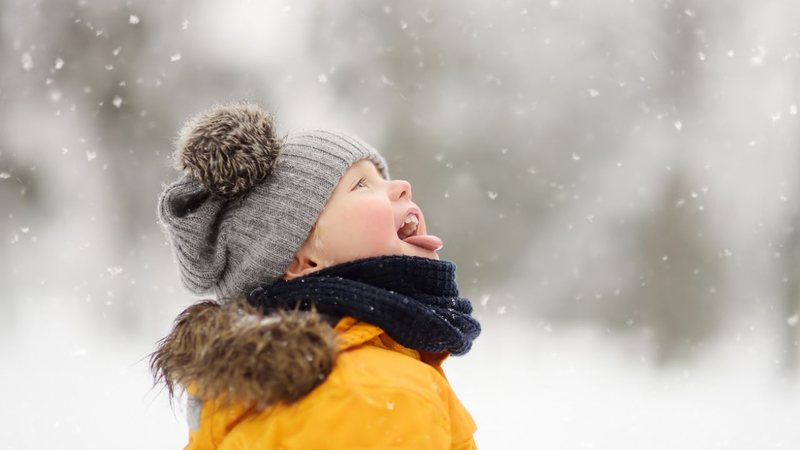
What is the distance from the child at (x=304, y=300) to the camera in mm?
1004

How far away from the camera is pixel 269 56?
625 centimetres

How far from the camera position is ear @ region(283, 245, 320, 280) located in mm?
1274

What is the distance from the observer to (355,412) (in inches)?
39.3

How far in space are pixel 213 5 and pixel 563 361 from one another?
418 cm

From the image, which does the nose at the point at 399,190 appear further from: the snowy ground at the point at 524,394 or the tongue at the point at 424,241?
the snowy ground at the point at 524,394

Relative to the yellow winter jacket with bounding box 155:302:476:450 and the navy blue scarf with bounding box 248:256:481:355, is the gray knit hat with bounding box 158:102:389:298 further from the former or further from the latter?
the yellow winter jacket with bounding box 155:302:476:450

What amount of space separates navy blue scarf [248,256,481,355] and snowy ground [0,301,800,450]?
265cm

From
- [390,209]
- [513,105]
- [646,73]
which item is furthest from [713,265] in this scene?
[390,209]

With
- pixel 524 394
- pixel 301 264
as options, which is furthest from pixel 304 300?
pixel 524 394

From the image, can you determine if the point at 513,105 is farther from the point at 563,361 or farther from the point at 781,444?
the point at 781,444

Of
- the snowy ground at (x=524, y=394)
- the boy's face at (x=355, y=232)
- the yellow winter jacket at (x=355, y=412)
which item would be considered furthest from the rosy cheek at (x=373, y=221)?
the snowy ground at (x=524, y=394)

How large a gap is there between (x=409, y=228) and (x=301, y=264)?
0.71 feet

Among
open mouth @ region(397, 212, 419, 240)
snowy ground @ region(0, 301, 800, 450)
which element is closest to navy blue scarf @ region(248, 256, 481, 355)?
open mouth @ region(397, 212, 419, 240)

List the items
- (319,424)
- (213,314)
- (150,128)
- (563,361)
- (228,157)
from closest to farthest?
(319,424) < (213,314) < (228,157) < (563,361) < (150,128)
